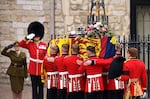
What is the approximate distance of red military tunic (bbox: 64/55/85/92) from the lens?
29.0 ft

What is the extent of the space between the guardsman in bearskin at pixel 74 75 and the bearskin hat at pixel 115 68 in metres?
0.85

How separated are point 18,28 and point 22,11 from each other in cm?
53

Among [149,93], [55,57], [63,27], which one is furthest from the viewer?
[63,27]

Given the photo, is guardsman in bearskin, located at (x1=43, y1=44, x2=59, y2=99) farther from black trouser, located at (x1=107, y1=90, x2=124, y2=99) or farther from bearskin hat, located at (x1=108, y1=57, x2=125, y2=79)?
bearskin hat, located at (x1=108, y1=57, x2=125, y2=79)

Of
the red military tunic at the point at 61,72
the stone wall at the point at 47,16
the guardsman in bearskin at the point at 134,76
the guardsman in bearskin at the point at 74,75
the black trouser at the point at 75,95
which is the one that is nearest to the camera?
the guardsman in bearskin at the point at 134,76

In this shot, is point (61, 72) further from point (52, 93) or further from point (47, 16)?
point (47, 16)

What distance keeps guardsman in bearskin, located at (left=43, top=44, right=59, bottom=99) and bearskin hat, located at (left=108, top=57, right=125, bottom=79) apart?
1.52m

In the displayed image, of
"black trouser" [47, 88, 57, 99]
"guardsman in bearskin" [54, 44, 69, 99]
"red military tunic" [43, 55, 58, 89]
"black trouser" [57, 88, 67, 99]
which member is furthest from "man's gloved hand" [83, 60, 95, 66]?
"black trouser" [47, 88, 57, 99]

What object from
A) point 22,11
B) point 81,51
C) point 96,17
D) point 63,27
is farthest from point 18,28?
point 81,51

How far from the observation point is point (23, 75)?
11258mm

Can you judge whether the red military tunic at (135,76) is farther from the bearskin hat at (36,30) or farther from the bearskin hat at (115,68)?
the bearskin hat at (36,30)

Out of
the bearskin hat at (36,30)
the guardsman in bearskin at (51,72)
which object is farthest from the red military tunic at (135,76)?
the bearskin hat at (36,30)

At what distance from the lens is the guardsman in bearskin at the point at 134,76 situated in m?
8.50

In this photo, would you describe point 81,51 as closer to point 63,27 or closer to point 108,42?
point 108,42
